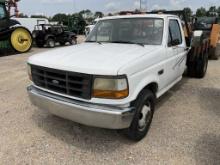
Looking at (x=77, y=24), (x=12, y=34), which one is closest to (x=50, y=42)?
(x=12, y=34)

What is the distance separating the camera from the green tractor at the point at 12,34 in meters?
13.1

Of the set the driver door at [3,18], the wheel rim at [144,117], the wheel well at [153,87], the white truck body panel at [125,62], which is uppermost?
the driver door at [3,18]

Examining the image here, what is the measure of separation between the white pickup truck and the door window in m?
0.04

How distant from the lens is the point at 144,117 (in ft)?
11.9

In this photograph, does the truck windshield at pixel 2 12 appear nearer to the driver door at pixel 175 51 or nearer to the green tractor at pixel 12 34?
the green tractor at pixel 12 34

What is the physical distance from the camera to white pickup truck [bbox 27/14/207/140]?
3.05 meters

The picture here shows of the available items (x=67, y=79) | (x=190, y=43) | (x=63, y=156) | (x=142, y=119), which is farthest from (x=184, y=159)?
(x=190, y=43)

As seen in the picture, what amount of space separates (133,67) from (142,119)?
87cm

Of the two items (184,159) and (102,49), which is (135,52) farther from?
(184,159)

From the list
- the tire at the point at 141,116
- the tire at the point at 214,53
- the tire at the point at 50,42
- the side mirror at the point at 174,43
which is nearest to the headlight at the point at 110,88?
the tire at the point at 141,116

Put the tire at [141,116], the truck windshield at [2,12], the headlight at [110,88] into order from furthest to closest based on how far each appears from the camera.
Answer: the truck windshield at [2,12], the tire at [141,116], the headlight at [110,88]

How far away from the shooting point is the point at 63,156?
130 inches

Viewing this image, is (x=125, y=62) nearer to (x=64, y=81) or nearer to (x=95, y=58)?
(x=95, y=58)

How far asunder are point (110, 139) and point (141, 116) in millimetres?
591
